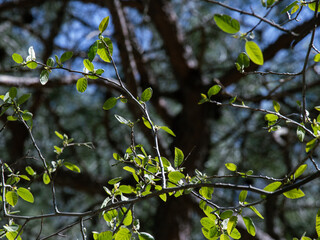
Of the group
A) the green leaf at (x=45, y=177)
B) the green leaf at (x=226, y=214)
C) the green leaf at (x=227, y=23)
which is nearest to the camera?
the green leaf at (x=227, y=23)

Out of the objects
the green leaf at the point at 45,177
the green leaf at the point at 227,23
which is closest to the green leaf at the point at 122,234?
the green leaf at the point at 45,177

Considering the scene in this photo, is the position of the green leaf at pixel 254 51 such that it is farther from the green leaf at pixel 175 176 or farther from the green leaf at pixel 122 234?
the green leaf at pixel 122 234

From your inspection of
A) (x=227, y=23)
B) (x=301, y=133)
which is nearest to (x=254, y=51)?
(x=227, y=23)

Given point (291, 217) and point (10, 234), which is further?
point (291, 217)

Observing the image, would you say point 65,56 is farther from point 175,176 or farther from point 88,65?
point 175,176

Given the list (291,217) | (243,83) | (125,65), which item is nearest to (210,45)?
(243,83)

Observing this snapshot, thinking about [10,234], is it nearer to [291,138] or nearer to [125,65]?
[125,65]

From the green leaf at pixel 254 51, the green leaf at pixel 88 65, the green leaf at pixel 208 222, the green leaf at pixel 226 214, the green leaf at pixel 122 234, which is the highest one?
the green leaf at pixel 88 65

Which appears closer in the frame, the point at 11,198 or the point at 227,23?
the point at 227,23

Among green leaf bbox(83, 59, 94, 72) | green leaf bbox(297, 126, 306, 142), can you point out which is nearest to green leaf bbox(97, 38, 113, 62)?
green leaf bbox(83, 59, 94, 72)

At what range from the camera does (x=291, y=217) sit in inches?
95.7

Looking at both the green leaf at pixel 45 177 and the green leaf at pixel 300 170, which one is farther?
the green leaf at pixel 45 177

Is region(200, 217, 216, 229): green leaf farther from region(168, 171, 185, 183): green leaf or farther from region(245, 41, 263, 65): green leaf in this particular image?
region(245, 41, 263, 65): green leaf

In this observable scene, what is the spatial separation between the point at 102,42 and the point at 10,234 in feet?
1.13
